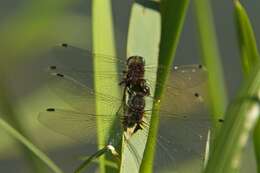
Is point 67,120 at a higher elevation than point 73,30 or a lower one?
lower

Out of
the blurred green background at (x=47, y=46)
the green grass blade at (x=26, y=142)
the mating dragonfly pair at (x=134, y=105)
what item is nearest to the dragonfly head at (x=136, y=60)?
the mating dragonfly pair at (x=134, y=105)

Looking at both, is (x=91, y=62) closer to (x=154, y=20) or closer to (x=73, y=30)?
(x=154, y=20)

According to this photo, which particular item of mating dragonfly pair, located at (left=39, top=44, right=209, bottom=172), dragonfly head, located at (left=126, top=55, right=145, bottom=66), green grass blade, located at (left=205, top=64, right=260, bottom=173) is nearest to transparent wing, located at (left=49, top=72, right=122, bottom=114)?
mating dragonfly pair, located at (left=39, top=44, right=209, bottom=172)

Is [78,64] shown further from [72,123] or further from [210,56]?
[210,56]

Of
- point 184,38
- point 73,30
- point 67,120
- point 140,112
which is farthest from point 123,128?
point 184,38

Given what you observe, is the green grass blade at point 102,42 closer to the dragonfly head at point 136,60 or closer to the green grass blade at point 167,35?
the dragonfly head at point 136,60

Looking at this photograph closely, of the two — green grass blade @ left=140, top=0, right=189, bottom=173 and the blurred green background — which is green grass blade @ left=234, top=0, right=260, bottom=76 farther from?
the blurred green background
